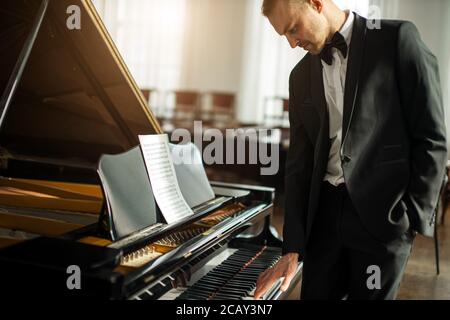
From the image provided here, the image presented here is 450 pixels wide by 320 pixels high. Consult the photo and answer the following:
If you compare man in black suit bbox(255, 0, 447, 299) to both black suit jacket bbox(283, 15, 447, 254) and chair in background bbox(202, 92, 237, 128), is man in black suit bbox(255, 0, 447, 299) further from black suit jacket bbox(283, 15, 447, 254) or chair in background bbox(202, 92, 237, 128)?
chair in background bbox(202, 92, 237, 128)

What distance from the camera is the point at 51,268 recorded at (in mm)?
1147

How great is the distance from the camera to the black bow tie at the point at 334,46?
137 centimetres

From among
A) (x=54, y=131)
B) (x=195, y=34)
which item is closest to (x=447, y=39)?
(x=195, y=34)

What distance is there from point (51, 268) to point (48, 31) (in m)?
1.37

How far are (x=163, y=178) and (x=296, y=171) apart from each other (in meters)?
0.50

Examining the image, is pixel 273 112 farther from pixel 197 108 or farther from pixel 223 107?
pixel 197 108

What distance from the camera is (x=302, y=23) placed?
1318mm

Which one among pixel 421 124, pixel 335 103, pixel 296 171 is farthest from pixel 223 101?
pixel 421 124

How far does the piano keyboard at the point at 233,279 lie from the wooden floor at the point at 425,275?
1.44 metres

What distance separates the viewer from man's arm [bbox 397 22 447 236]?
48.9 inches

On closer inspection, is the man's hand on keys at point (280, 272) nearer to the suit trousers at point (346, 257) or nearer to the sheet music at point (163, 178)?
the suit trousers at point (346, 257)

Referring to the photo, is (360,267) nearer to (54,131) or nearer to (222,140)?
(54,131)

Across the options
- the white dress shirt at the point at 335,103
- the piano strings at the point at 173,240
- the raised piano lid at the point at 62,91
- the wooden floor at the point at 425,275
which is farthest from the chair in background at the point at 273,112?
the white dress shirt at the point at 335,103

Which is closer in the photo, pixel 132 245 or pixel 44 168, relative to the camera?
pixel 132 245
